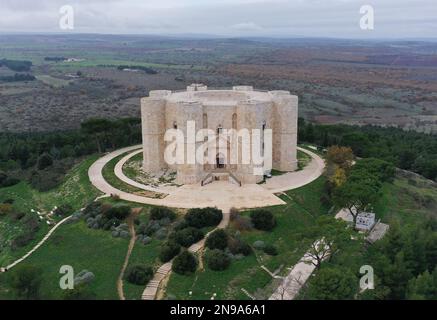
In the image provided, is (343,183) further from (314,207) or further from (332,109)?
(332,109)

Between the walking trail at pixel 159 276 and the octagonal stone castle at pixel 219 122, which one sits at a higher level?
the octagonal stone castle at pixel 219 122

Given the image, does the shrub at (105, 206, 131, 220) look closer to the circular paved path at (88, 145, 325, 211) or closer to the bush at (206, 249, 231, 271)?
the circular paved path at (88, 145, 325, 211)

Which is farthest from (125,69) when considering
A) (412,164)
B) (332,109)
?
(412,164)

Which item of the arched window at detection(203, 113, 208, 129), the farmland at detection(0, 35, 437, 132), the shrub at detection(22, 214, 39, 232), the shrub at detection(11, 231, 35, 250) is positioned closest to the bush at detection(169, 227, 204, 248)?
the shrub at detection(11, 231, 35, 250)

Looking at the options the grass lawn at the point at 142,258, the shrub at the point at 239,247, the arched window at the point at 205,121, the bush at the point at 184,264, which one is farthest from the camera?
the arched window at the point at 205,121

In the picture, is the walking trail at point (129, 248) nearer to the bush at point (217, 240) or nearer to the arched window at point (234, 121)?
the bush at point (217, 240)

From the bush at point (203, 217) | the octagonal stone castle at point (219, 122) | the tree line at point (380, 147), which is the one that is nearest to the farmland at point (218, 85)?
the tree line at point (380, 147)
